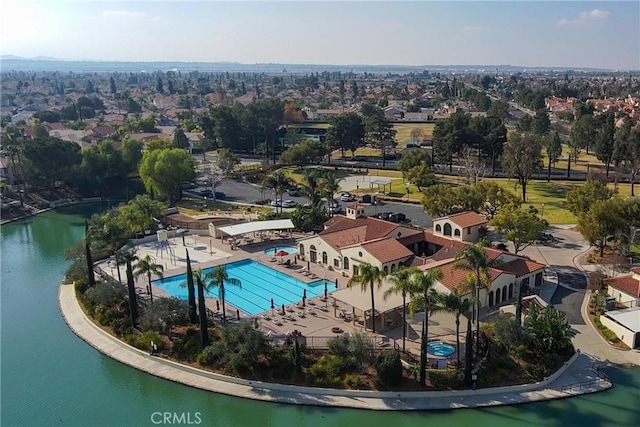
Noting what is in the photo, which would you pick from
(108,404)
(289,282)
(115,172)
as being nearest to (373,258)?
(289,282)


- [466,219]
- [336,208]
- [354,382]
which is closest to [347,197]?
[336,208]

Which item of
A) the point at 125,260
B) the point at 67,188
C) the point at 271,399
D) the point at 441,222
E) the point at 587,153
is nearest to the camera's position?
the point at 271,399

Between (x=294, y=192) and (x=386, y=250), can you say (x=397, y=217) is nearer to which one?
(x=386, y=250)

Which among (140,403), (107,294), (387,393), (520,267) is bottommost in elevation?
(140,403)

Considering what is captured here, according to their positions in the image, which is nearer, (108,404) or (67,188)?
(108,404)

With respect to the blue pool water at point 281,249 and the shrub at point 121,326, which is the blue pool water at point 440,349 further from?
the blue pool water at point 281,249

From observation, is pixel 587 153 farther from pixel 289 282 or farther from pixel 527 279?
pixel 289 282

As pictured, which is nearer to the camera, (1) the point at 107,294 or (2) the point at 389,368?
(2) the point at 389,368
